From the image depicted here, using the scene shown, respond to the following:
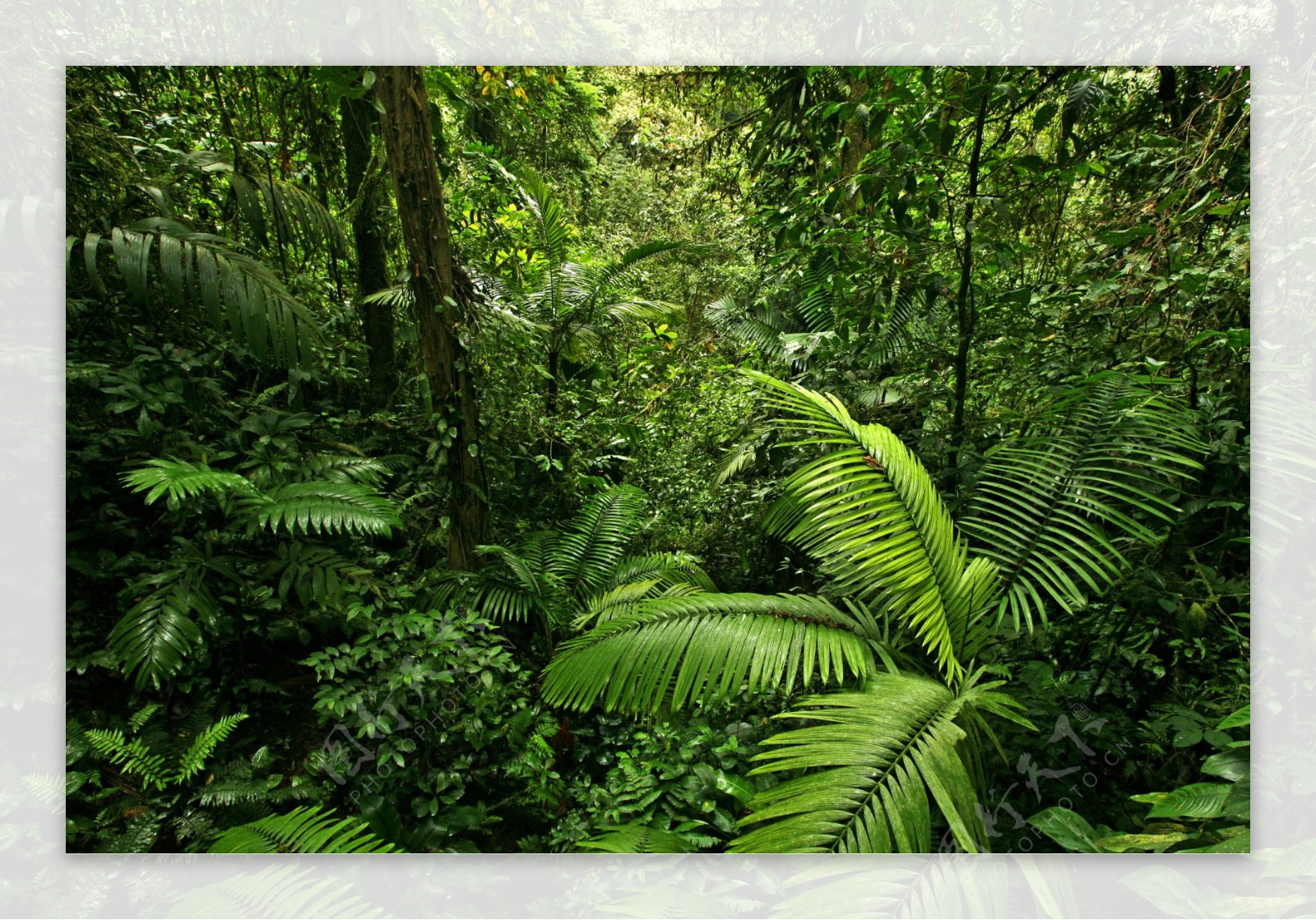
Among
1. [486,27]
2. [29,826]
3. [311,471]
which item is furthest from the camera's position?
[311,471]

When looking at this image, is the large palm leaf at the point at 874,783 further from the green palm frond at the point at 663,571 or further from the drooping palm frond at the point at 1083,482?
the green palm frond at the point at 663,571

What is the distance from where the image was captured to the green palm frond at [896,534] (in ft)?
4.10

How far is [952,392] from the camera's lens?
1906 millimetres

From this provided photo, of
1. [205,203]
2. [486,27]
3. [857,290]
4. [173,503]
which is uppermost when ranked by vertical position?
[486,27]

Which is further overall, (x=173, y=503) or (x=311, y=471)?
(x=311, y=471)

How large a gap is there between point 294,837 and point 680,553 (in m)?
1.44

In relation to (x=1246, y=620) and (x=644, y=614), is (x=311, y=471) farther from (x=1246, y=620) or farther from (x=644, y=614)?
(x=1246, y=620)

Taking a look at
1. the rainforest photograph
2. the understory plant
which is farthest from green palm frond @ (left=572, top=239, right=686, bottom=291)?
the understory plant

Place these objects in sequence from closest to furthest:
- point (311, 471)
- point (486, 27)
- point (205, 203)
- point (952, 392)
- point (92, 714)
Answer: point (92, 714)
point (486, 27)
point (311, 471)
point (952, 392)
point (205, 203)

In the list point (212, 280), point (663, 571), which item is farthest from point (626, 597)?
point (212, 280)

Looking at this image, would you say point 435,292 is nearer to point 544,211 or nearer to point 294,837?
point 544,211

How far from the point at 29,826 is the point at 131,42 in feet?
5.71

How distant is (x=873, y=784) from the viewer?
0.94 metres

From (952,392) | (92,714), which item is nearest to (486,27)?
(952,392)
